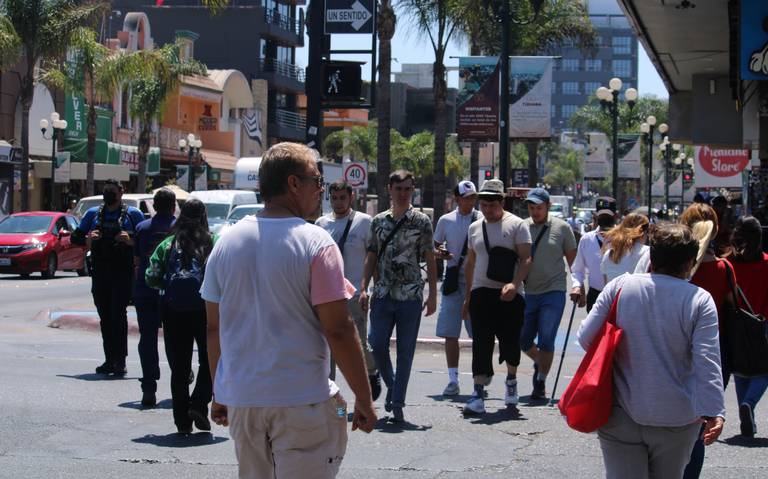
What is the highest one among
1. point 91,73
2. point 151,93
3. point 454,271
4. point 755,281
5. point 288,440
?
point 91,73

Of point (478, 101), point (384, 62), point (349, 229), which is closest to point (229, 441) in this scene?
point (349, 229)

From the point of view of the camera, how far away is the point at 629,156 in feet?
158

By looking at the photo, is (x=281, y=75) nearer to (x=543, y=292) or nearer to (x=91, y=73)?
(x=91, y=73)

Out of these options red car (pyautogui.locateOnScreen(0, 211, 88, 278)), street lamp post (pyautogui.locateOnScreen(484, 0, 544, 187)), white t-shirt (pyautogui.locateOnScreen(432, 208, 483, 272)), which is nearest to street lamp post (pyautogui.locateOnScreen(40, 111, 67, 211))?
red car (pyautogui.locateOnScreen(0, 211, 88, 278))

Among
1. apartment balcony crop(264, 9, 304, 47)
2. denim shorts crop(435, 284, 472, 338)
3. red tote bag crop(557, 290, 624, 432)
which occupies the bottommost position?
denim shorts crop(435, 284, 472, 338)

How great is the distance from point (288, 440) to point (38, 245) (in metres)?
24.3

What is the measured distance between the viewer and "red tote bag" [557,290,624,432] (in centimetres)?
495

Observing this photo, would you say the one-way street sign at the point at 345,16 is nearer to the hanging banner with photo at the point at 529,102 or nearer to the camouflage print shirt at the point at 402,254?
the camouflage print shirt at the point at 402,254

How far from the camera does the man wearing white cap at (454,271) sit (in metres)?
10.7

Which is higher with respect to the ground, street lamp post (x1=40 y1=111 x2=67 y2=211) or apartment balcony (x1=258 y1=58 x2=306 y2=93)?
apartment balcony (x1=258 y1=58 x2=306 y2=93)

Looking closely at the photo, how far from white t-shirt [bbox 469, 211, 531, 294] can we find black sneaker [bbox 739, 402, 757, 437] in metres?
1.98

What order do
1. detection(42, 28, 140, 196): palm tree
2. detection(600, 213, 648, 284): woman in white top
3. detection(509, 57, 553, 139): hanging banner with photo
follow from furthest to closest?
detection(42, 28, 140, 196): palm tree → detection(509, 57, 553, 139): hanging banner with photo → detection(600, 213, 648, 284): woman in white top

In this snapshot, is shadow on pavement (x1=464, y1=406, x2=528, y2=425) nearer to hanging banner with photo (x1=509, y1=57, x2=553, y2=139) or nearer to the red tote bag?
the red tote bag

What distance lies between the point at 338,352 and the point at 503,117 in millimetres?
17990
